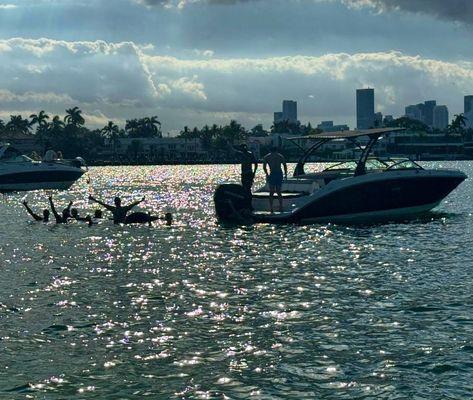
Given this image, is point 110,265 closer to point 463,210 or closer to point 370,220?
point 370,220

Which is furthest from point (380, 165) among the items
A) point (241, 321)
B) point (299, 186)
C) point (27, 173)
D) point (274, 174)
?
point (27, 173)

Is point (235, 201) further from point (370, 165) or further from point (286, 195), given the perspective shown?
point (370, 165)

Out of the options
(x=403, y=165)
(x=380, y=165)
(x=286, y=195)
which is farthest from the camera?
(x=380, y=165)

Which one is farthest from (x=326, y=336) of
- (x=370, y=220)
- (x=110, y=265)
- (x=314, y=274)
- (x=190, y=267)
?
(x=370, y=220)

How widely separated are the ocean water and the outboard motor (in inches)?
251

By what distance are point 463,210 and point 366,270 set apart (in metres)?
23.4

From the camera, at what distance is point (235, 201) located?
1198 inches

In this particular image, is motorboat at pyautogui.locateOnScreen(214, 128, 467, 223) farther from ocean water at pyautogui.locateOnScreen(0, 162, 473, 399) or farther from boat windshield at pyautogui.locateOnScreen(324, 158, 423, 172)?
ocean water at pyautogui.locateOnScreen(0, 162, 473, 399)

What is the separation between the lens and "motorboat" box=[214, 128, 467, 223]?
29.2 metres

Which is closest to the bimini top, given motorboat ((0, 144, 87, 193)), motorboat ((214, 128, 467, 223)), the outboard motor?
motorboat ((214, 128, 467, 223))

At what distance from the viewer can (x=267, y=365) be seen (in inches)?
402

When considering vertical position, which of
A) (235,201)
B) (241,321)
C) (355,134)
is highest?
(355,134)

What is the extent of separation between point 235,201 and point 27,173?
39.2m

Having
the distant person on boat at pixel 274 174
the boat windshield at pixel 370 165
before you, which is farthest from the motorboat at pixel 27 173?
the distant person on boat at pixel 274 174
